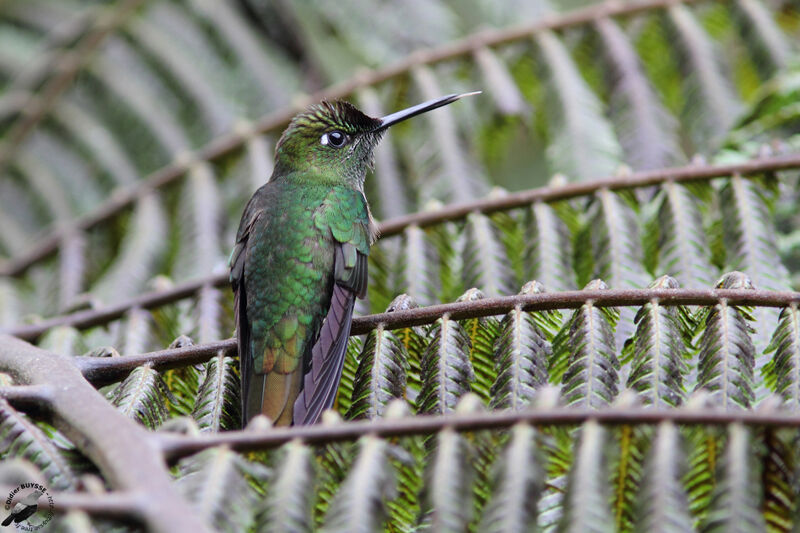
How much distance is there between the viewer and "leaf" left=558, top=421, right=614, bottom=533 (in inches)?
57.2

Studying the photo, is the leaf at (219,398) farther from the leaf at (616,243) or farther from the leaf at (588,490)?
the leaf at (616,243)

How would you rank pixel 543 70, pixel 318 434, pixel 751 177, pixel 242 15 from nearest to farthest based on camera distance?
pixel 318 434, pixel 751 177, pixel 543 70, pixel 242 15

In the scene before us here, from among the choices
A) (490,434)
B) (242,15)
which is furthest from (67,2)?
(490,434)

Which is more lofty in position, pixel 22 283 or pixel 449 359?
pixel 22 283

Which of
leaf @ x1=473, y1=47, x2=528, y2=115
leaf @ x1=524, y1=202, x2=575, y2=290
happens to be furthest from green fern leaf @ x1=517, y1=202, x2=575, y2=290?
leaf @ x1=473, y1=47, x2=528, y2=115

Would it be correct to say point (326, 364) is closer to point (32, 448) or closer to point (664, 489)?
point (32, 448)

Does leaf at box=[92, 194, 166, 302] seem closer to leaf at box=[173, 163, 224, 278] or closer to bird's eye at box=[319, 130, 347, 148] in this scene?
leaf at box=[173, 163, 224, 278]

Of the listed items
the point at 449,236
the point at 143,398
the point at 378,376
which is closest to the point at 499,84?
the point at 449,236

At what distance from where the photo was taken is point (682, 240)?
2.57 meters

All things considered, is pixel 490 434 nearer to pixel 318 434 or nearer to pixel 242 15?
pixel 318 434

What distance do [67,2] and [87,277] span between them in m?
2.21

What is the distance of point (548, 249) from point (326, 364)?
74cm

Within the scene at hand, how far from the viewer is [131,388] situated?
6.82ft

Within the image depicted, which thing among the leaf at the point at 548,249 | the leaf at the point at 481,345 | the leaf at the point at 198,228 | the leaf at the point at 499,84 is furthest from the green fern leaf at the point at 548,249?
the leaf at the point at 198,228
